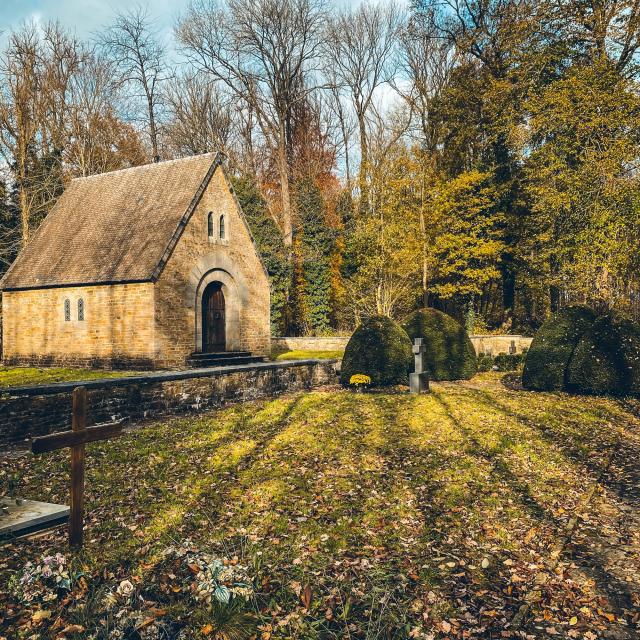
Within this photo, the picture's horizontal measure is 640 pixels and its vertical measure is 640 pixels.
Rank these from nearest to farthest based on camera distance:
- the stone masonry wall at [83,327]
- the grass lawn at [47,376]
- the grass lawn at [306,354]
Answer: the grass lawn at [47,376] → the stone masonry wall at [83,327] → the grass lawn at [306,354]

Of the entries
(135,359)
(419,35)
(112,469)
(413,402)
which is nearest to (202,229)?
(135,359)

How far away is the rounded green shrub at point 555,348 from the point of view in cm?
1545

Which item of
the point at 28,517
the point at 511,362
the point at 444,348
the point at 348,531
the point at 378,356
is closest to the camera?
the point at 28,517

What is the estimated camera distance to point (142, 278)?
58.7 feet

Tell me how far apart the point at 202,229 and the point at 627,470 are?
15817 mm

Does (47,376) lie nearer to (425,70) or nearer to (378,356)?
(378,356)

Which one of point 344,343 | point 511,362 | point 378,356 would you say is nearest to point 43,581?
point 378,356

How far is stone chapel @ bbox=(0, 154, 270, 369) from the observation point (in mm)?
18495

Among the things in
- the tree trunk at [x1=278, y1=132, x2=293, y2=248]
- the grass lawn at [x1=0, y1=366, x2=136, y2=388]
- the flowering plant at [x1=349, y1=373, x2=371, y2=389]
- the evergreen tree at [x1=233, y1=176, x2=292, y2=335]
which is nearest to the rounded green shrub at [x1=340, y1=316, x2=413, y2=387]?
the flowering plant at [x1=349, y1=373, x2=371, y2=389]

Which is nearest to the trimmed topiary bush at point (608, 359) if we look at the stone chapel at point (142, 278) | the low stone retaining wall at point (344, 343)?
the low stone retaining wall at point (344, 343)

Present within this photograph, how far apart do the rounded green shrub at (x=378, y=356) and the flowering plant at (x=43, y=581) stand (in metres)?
12.4

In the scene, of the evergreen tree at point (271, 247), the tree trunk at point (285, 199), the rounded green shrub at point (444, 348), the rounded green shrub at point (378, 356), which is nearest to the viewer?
the rounded green shrub at point (378, 356)

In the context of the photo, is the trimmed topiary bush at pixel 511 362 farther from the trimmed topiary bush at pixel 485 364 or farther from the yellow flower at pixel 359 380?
the yellow flower at pixel 359 380

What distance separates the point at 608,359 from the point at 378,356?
248 inches
